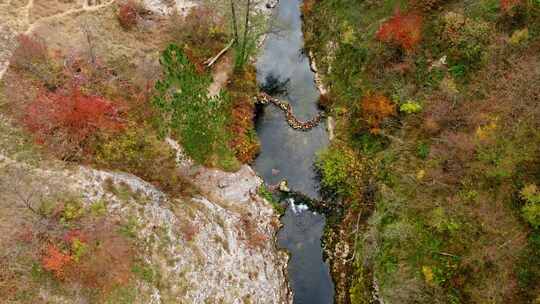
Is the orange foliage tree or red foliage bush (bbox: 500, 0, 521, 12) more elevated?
red foliage bush (bbox: 500, 0, 521, 12)

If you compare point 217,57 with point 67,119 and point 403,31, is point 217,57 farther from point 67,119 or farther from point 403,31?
point 403,31

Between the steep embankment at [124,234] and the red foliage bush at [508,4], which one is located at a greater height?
the red foliage bush at [508,4]

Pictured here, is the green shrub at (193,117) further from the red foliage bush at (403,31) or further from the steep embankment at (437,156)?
the red foliage bush at (403,31)

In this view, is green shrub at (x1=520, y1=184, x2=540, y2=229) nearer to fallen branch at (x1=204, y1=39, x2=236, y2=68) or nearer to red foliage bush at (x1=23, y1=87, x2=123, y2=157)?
red foliage bush at (x1=23, y1=87, x2=123, y2=157)

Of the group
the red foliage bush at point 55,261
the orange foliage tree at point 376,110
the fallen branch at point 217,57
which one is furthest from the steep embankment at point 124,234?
the fallen branch at point 217,57

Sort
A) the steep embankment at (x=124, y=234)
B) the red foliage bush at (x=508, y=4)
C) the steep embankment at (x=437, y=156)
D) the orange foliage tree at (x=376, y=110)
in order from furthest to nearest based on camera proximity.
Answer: the orange foliage tree at (x=376, y=110)
the red foliage bush at (x=508, y=4)
the steep embankment at (x=437, y=156)
the steep embankment at (x=124, y=234)

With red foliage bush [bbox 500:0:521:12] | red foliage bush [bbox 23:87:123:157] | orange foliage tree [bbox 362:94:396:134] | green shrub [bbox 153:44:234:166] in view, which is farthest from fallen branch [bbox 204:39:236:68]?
red foliage bush [bbox 500:0:521:12]
